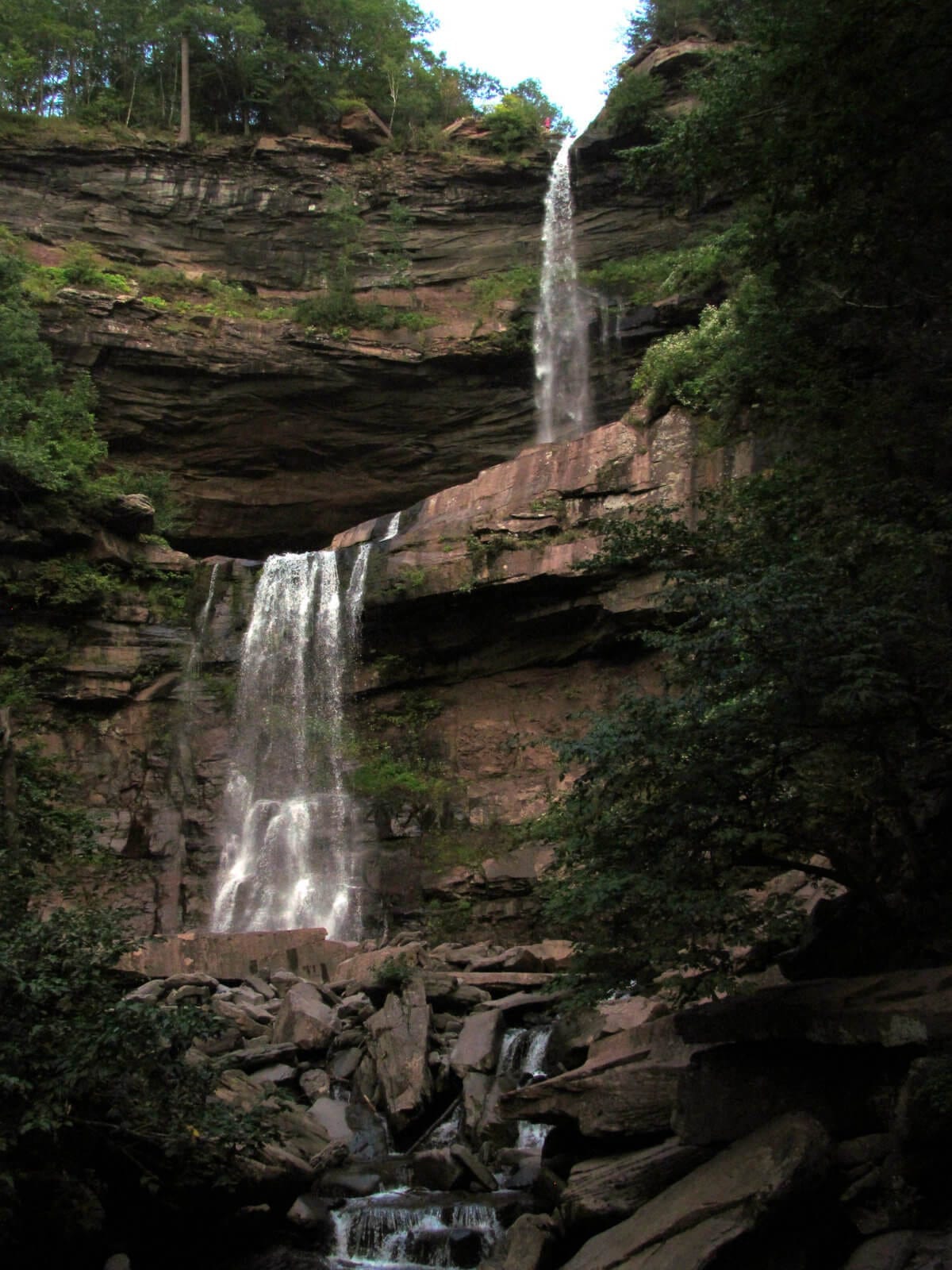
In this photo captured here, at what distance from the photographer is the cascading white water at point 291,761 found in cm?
1934

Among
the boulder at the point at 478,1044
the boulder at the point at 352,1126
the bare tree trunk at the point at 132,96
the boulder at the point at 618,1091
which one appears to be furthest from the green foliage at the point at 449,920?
the bare tree trunk at the point at 132,96

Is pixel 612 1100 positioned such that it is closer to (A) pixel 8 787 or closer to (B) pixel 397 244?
(A) pixel 8 787

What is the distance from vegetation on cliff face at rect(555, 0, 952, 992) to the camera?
269 inches

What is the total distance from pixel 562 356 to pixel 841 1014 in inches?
874

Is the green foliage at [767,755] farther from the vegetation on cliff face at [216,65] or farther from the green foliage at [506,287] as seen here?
the vegetation on cliff face at [216,65]

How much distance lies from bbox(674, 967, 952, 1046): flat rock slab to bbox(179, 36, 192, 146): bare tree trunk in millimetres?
29573

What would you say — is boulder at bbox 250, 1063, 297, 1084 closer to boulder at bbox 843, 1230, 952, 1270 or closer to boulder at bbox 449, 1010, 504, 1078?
boulder at bbox 449, 1010, 504, 1078

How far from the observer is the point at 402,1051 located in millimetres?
10867

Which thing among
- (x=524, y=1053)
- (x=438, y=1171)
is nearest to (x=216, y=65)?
(x=524, y=1053)

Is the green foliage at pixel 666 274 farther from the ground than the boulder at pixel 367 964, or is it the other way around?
the green foliage at pixel 666 274

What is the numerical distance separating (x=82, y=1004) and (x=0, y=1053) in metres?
0.67

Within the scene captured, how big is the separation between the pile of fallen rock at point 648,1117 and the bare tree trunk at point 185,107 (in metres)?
26.4

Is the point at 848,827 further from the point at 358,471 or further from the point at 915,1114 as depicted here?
the point at 358,471

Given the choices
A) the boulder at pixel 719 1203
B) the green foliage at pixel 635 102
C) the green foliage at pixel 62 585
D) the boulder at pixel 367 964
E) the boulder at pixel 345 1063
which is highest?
the green foliage at pixel 635 102
